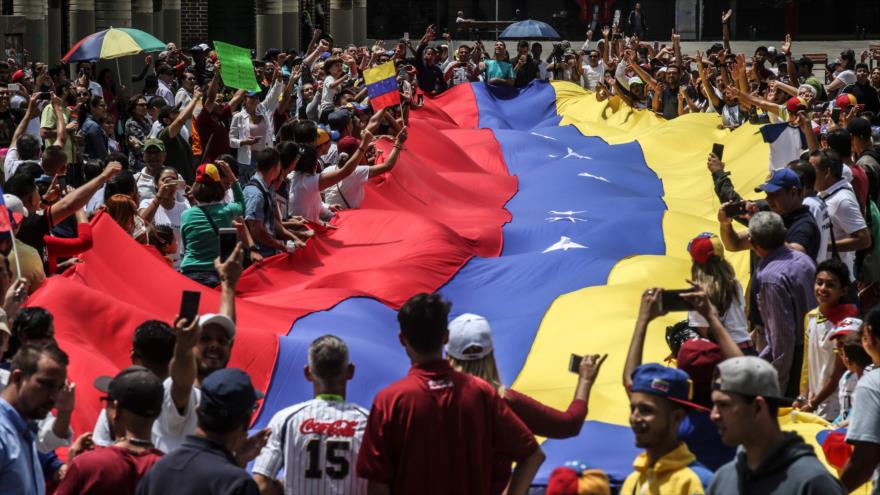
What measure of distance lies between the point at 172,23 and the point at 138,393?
88.3ft

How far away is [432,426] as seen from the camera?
548 cm

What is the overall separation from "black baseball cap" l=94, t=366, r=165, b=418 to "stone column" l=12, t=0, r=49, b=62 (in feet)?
64.5

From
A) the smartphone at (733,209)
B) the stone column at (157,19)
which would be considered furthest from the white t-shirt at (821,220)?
the stone column at (157,19)

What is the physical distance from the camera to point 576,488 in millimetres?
4676

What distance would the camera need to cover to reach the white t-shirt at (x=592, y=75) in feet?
89.3

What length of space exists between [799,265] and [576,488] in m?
3.91

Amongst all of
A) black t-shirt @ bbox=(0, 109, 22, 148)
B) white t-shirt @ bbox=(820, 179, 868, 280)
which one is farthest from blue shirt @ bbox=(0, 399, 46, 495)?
black t-shirt @ bbox=(0, 109, 22, 148)

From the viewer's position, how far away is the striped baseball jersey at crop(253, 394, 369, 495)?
572 centimetres

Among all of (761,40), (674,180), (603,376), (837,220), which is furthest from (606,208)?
(761,40)

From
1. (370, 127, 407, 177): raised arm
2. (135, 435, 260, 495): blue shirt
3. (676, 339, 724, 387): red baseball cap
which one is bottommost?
(135, 435, 260, 495): blue shirt

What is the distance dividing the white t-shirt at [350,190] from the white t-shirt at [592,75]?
14.5 meters

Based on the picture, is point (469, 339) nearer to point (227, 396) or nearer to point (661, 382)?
point (661, 382)

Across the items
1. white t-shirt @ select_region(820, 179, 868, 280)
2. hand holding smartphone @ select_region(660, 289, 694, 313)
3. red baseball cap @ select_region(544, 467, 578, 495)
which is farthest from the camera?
white t-shirt @ select_region(820, 179, 868, 280)

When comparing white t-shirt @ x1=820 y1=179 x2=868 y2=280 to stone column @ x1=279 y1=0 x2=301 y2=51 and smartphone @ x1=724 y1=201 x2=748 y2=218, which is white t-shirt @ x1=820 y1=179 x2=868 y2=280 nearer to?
smartphone @ x1=724 y1=201 x2=748 y2=218
